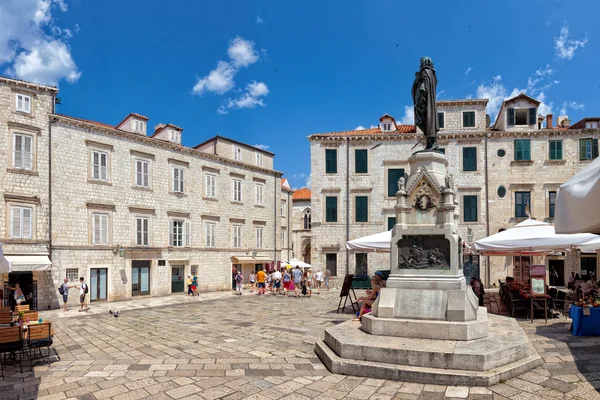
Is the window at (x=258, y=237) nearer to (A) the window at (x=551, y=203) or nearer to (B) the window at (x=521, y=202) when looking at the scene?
(B) the window at (x=521, y=202)

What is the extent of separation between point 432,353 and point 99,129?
20.5 m

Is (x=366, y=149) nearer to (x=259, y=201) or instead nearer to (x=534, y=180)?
(x=259, y=201)

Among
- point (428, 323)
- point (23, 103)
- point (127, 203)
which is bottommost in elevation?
point (428, 323)

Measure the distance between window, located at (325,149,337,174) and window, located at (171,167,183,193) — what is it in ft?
32.4

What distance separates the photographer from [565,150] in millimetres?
27156

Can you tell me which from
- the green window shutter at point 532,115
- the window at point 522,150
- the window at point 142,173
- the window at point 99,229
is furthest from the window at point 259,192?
the green window shutter at point 532,115

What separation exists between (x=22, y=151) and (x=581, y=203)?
2110 cm

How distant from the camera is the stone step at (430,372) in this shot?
6.07 m

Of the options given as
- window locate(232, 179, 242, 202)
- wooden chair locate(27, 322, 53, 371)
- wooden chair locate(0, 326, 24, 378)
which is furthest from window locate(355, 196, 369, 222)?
wooden chair locate(0, 326, 24, 378)

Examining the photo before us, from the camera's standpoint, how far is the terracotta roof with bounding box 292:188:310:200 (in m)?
48.2

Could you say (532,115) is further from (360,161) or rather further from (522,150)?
(360,161)

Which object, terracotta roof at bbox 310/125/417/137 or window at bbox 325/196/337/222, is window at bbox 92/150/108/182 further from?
window at bbox 325/196/337/222

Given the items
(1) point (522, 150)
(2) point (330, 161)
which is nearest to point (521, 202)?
(1) point (522, 150)

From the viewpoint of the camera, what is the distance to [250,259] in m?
29.2
